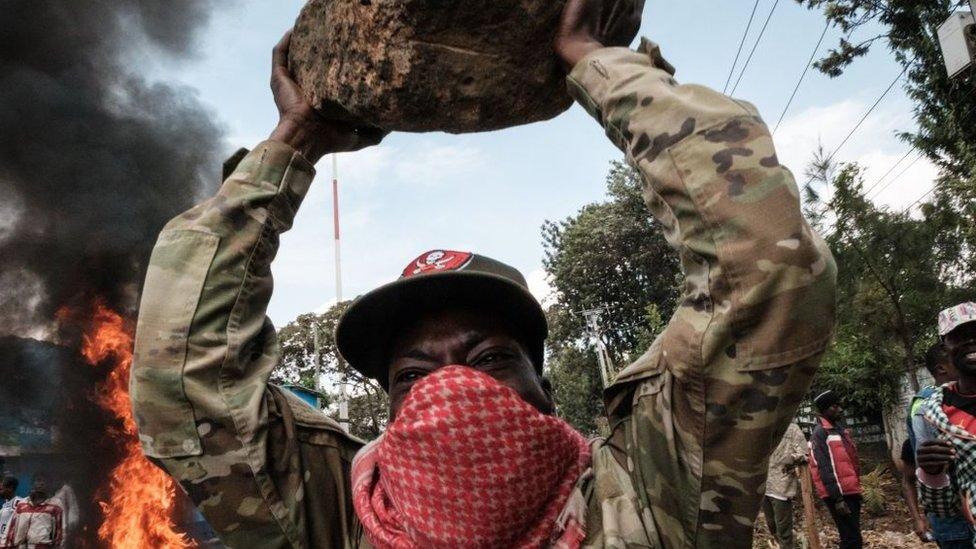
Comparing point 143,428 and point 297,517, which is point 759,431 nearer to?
point 297,517

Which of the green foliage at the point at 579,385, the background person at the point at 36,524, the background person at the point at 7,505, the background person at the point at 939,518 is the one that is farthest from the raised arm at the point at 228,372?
the green foliage at the point at 579,385

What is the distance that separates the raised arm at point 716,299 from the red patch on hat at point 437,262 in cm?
64

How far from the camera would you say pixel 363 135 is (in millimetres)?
2092

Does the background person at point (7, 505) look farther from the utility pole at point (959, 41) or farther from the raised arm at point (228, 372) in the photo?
the utility pole at point (959, 41)

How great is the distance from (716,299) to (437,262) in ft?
2.99

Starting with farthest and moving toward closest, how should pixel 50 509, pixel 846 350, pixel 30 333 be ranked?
pixel 846 350
pixel 30 333
pixel 50 509

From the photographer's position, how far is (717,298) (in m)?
1.24

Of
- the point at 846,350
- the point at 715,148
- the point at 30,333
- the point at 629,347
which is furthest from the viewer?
the point at 629,347

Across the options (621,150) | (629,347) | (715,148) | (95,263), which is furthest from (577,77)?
(629,347)

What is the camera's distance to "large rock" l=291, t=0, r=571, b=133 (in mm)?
1777

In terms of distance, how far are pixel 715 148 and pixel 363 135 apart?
3.81 ft

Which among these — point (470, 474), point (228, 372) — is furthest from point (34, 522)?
point (470, 474)

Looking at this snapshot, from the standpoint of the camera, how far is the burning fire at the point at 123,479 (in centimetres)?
1408

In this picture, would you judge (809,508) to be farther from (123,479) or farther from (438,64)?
(123,479)
